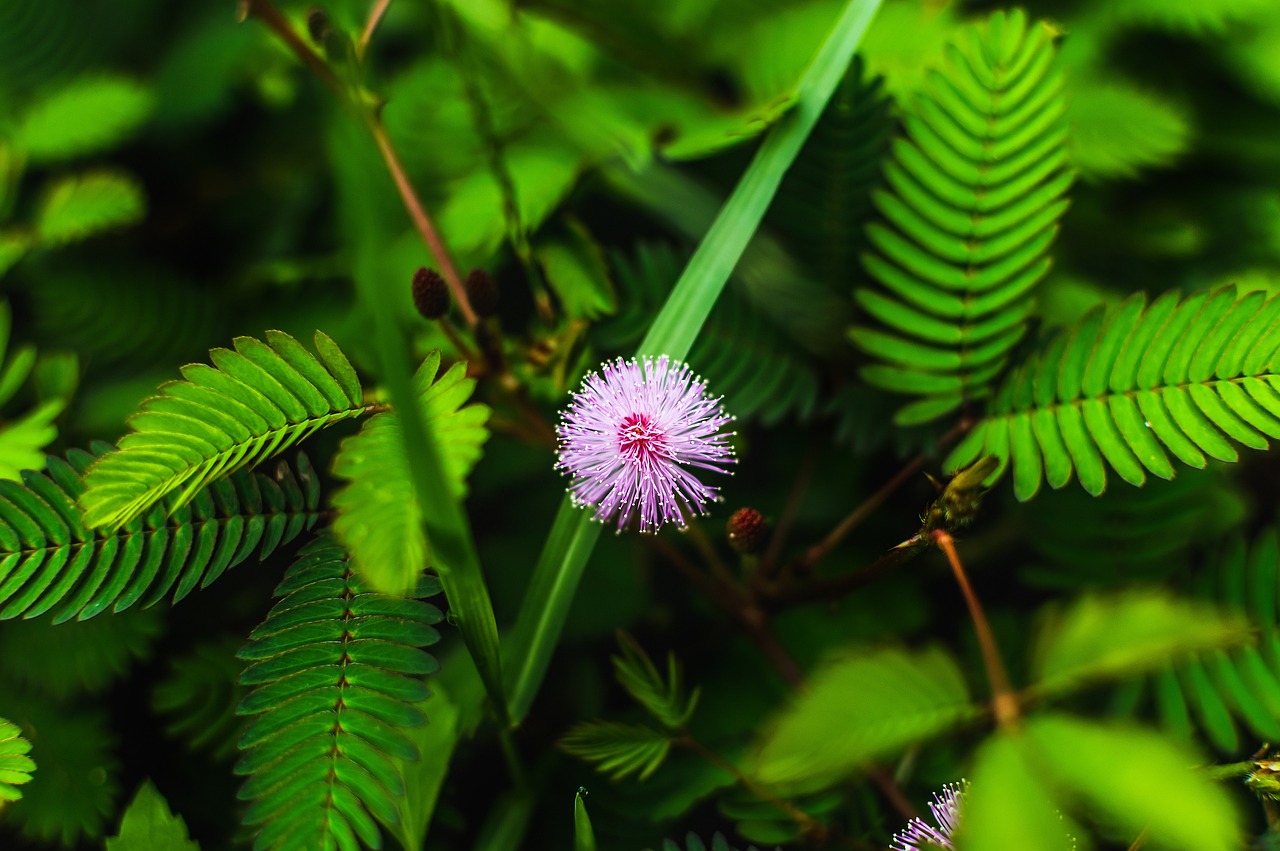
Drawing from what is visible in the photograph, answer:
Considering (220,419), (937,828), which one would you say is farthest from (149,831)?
(937,828)

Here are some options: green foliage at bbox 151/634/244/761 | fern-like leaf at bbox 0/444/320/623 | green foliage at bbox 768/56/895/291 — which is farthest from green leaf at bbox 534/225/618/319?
green foliage at bbox 151/634/244/761

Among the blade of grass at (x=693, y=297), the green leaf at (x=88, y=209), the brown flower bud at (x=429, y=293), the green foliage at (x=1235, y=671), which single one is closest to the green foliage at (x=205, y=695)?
the blade of grass at (x=693, y=297)

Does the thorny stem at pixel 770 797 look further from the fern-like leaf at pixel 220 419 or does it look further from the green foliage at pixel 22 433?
the green foliage at pixel 22 433

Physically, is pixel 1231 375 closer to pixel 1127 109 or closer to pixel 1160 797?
pixel 1160 797

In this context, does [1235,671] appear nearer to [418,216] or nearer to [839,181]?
[839,181]

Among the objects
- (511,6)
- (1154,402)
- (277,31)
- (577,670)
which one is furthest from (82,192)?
(1154,402)

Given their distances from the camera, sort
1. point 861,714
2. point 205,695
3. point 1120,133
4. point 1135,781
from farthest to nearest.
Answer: point 1120,133
point 205,695
point 861,714
point 1135,781
